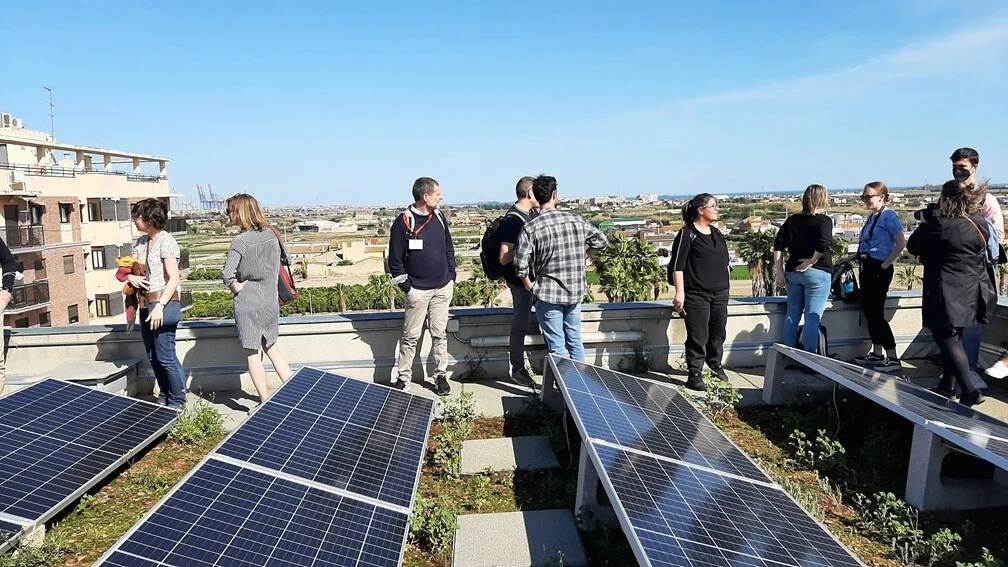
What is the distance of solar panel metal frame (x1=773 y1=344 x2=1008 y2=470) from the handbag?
14.0 ft

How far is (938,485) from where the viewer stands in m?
4.16

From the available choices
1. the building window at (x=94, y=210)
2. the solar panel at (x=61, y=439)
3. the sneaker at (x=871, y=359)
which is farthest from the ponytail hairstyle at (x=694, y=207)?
the building window at (x=94, y=210)

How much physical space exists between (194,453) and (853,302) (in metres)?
6.33

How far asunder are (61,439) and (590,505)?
11.1 ft

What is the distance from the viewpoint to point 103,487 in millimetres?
4512

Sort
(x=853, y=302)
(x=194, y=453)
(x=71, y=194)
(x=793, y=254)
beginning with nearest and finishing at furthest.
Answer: (x=194, y=453) → (x=793, y=254) → (x=853, y=302) → (x=71, y=194)

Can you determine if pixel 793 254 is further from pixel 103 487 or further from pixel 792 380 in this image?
pixel 103 487

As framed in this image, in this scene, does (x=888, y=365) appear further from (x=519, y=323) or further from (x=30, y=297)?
(x=30, y=297)

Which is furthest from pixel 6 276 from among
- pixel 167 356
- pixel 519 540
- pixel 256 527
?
pixel 519 540

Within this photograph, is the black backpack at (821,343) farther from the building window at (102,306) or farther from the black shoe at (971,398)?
the building window at (102,306)

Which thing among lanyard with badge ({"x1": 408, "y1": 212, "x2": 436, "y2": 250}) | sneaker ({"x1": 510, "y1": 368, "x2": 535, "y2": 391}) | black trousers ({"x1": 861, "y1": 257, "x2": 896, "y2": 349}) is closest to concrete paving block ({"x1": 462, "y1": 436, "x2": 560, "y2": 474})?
sneaker ({"x1": 510, "y1": 368, "x2": 535, "y2": 391})

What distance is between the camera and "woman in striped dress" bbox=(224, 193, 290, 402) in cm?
548

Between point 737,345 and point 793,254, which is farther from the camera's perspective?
point 737,345

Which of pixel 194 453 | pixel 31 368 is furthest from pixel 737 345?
pixel 31 368
